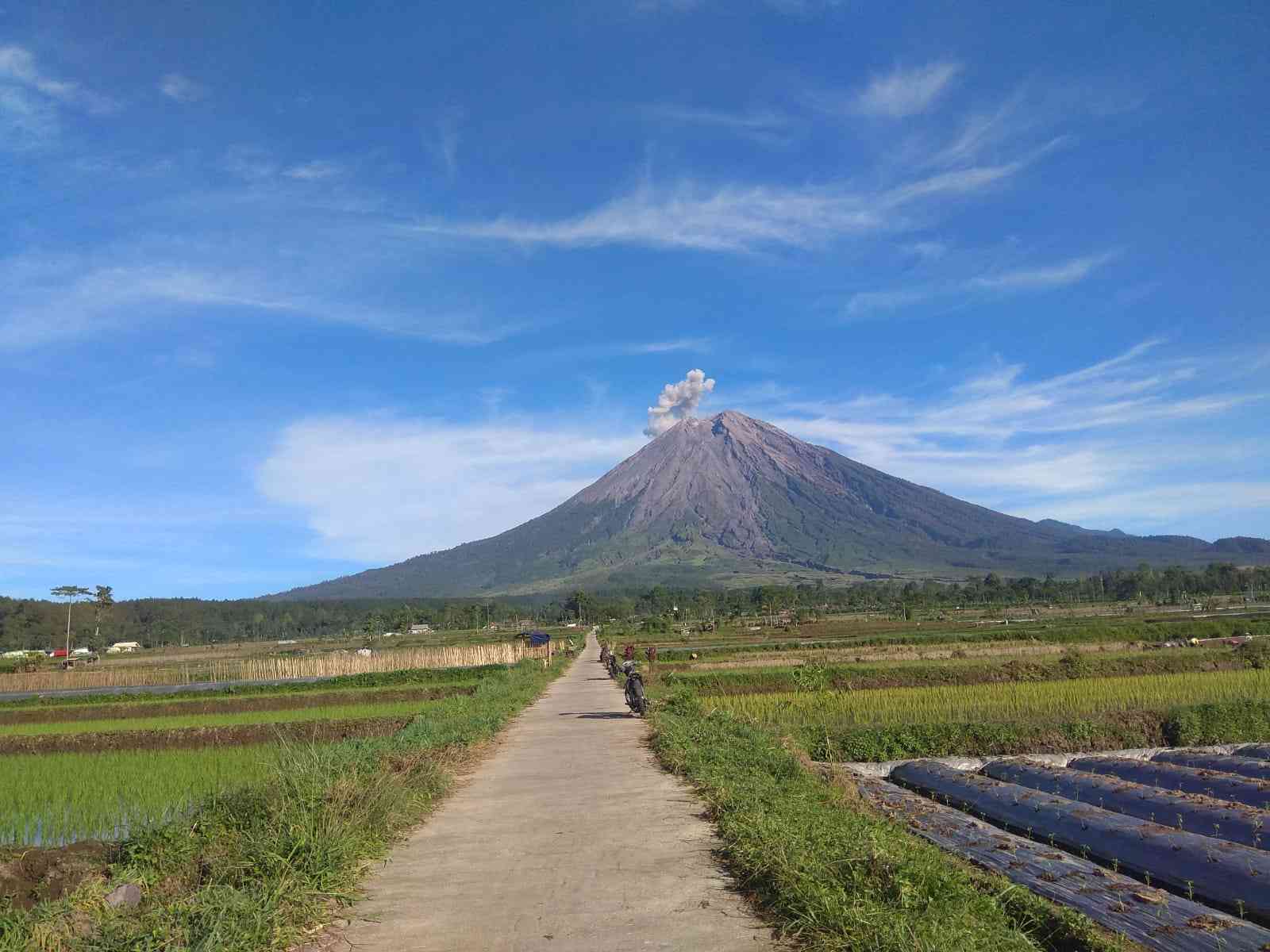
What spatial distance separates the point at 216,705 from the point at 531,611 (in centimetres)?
12543

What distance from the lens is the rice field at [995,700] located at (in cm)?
1933

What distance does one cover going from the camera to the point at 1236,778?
38.4 ft

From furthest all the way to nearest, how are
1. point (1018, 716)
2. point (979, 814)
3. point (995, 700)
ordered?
point (995, 700) → point (1018, 716) → point (979, 814)

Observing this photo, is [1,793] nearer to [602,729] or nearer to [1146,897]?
[602,729]

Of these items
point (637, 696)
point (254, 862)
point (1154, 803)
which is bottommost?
point (1154, 803)

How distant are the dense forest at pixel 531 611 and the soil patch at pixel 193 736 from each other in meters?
76.2

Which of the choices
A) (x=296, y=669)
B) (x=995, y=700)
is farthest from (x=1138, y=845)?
(x=296, y=669)

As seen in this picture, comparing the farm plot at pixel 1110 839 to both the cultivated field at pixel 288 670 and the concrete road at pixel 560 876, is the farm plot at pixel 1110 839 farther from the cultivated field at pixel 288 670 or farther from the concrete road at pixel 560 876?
the cultivated field at pixel 288 670

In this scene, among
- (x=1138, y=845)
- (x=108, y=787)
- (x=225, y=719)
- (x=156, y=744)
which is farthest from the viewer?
(x=225, y=719)

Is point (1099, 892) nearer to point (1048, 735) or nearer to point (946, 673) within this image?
point (1048, 735)

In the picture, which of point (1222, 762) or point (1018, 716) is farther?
point (1018, 716)

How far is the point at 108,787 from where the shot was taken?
14.1 meters

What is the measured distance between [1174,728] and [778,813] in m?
12.5

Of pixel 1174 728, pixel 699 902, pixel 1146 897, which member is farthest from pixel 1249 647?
pixel 699 902
